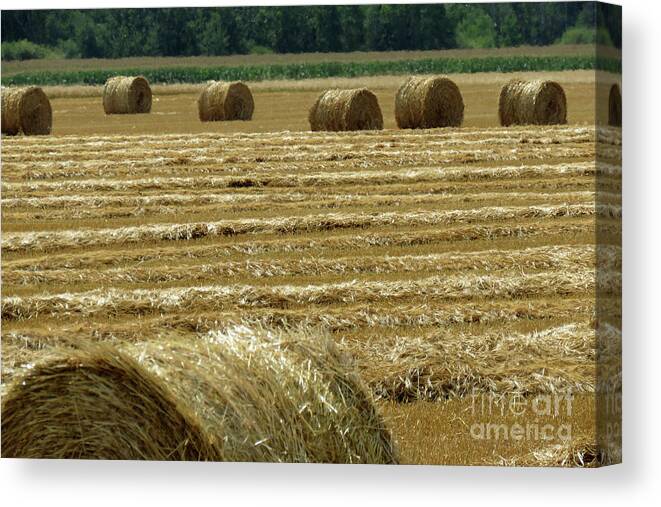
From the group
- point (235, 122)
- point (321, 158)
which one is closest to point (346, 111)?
point (321, 158)

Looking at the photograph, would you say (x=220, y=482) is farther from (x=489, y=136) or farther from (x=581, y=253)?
(x=489, y=136)

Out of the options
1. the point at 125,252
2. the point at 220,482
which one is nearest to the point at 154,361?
the point at 220,482

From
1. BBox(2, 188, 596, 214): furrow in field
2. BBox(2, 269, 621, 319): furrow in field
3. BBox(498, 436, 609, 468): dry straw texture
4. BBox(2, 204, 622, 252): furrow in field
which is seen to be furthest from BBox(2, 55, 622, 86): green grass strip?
BBox(498, 436, 609, 468): dry straw texture

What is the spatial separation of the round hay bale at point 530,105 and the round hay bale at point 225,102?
1931 mm

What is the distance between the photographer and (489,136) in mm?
12773

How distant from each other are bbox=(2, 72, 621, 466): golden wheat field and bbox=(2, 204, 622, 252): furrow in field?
0.02 m

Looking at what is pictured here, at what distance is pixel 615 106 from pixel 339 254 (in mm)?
2359

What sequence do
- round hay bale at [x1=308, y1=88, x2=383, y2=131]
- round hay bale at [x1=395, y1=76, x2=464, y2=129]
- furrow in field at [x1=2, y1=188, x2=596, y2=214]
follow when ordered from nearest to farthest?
furrow in field at [x1=2, y1=188, x2=596, y2=214], round hay bale at [x1=395, y1=76, x2=464, y2=129], round hay bale at [x1=308, y1=88, x2=383, y2=131]

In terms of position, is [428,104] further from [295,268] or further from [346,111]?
[295,268]

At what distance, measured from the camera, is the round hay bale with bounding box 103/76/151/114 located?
9.84 metres

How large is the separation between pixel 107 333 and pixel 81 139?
6.02 feet

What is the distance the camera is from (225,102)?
10.4 metres

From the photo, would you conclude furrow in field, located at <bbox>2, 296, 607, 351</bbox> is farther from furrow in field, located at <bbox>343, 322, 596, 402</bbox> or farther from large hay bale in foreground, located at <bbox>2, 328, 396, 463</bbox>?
large hay bale in foreground, located at <bbox>2, 328, 396, 463</bbox>

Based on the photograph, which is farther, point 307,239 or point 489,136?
point 489,136
